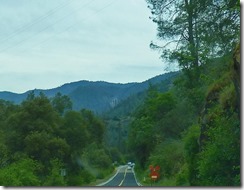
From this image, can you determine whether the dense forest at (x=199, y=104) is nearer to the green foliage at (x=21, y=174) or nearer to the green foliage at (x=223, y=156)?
the green foliage at (x=223, y=156)

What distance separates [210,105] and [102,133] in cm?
2621

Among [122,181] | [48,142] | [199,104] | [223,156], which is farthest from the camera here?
[122,181]

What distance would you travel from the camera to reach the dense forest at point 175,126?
47.1 feet

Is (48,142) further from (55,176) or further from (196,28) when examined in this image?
(196,28)

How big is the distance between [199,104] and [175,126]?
918cm

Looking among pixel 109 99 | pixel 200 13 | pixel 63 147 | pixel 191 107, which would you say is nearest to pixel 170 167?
pixel 191 107

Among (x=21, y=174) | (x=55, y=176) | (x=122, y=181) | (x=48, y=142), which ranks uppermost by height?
(x=48, y=142)

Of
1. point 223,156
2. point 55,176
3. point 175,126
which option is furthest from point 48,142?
point 223,156

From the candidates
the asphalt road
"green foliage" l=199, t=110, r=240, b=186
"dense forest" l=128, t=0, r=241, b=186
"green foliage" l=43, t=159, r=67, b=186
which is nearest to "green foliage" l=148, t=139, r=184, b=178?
"dense forest" l=128, t=0, r=241, b=186

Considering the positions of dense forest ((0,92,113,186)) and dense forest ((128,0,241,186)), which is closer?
dense forest ((128,0,241,186))

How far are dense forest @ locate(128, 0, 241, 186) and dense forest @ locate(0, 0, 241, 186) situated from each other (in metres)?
0.03

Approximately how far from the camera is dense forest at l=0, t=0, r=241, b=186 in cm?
1435

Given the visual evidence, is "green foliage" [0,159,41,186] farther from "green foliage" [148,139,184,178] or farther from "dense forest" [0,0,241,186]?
"green foliage" [148,139,184,178]

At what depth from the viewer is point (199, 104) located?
28891 mm
